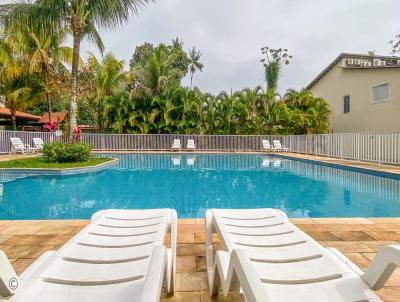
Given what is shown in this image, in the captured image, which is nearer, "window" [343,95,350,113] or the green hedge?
the green hedge

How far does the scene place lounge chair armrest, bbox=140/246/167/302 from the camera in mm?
1025

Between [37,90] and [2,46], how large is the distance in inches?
143

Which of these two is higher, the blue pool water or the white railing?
the white railing

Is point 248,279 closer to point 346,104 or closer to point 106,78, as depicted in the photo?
point 346,104

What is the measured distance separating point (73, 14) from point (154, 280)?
468 inches

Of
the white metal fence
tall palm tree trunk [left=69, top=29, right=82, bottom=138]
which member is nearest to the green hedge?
tall palm tree trunk [left=69, top=29, right=82, bottom=138]

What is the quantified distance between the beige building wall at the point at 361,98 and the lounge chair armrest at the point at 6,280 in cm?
1570

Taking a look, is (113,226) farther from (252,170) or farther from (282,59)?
(282,59)

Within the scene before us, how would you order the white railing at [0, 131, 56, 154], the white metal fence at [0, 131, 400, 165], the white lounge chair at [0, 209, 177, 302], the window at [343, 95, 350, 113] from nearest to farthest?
the white lounge chair at [0, 209, 177, 302], the white metal fence at [0, 131, 400, 165], the white railing at [0, 131, 56, 154], the window at [343, 95, 350, 113]

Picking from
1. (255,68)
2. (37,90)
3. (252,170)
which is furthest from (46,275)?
(255,68)

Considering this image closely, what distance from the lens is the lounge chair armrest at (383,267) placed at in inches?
51.6

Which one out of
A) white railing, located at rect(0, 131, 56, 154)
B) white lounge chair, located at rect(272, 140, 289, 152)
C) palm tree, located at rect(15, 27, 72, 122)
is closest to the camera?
white railing, located at rect(0, 131, 56, 154)

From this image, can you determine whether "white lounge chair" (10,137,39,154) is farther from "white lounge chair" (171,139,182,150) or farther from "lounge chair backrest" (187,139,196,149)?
"lounge chair backrest" (187,139,196,149)

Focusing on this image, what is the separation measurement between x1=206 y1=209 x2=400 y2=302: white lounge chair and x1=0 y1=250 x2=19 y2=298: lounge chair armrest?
37.4 inches
